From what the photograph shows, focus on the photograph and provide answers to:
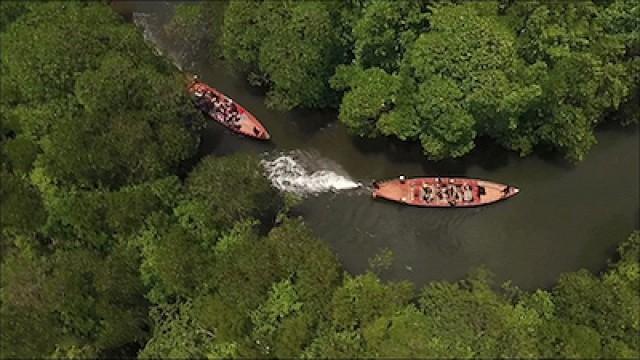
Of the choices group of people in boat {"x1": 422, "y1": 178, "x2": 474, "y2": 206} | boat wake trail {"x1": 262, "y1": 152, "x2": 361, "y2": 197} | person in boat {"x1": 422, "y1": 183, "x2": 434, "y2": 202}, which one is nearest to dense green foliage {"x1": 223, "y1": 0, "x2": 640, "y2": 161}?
group of people in boat {"x1": 422, "y1": 178, "x2": 474, "y2": 206}

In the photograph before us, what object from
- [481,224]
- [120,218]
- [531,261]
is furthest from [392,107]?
[120,218]

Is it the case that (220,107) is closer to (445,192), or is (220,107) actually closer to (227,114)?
(227,114)

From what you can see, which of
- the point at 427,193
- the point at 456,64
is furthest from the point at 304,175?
the point at 456,64

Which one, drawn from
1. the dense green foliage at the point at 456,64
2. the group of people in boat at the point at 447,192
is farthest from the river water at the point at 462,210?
the dense green foliage at the point at 456,64

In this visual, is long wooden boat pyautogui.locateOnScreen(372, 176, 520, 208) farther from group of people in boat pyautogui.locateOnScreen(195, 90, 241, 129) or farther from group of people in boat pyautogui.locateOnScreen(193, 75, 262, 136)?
group of people in boat pyautogui.locateOnScreen(195, 90, 241, 129)

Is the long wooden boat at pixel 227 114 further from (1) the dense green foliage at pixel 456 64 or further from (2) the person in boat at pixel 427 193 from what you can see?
(2) the person in boat at pixel 427 193

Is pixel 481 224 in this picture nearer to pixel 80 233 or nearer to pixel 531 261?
pixel 531 261
